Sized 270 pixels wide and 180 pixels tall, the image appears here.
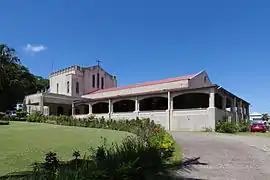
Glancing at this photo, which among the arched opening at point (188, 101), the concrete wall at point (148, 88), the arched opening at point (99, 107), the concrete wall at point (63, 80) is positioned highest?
the concrete wall at point (63, 80)

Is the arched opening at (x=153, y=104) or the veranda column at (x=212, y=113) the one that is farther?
the arched opening at (x=153, y=104)

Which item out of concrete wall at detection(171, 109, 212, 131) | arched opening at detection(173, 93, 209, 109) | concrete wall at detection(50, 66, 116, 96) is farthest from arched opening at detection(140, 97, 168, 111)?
concrete wall at detection(50, 66, 116, 96)

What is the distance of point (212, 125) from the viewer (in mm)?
24031

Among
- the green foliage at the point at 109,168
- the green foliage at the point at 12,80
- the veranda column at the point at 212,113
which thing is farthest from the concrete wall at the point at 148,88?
the green foliage at the point at 109,168

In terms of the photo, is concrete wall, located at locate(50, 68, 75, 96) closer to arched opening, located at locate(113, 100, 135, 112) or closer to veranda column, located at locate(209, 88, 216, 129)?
arched opening, located at locate(113, 100, 135, 112)

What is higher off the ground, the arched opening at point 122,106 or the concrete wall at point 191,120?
the arched opening at point 122,106

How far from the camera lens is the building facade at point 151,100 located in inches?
1014

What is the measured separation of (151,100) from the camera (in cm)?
3506

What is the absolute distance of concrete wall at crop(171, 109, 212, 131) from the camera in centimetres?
2470

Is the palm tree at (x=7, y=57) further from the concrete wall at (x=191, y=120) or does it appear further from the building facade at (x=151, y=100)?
the concrete wall at (x=191, y=120)

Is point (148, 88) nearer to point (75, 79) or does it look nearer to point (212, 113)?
point (212, 113)

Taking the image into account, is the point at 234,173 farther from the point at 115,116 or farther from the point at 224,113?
the point at 115,116

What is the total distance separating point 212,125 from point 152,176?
20.4 metres

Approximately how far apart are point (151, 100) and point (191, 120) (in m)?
10.1
